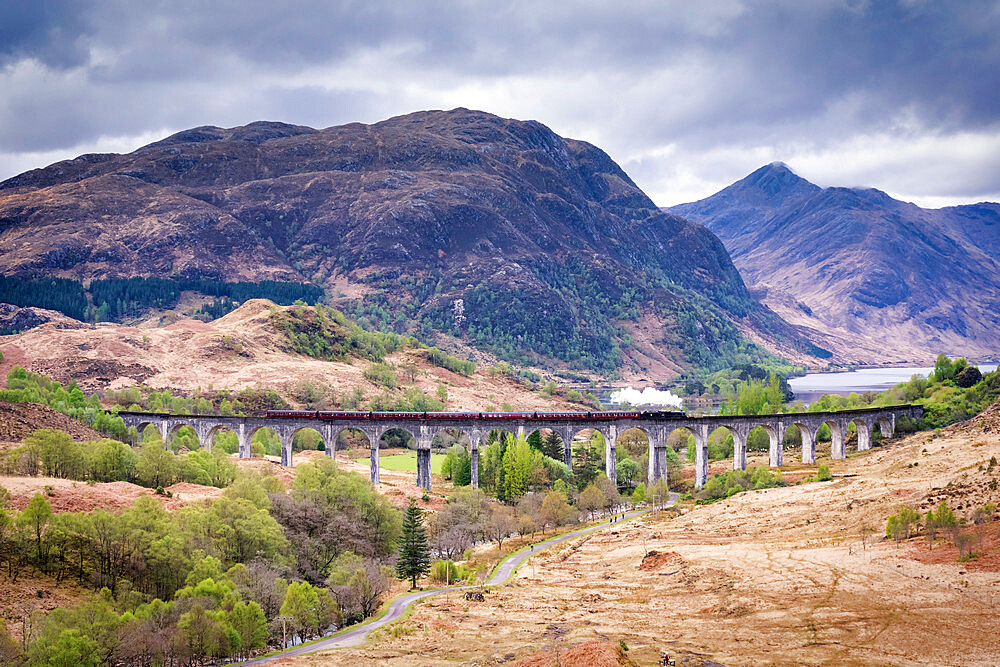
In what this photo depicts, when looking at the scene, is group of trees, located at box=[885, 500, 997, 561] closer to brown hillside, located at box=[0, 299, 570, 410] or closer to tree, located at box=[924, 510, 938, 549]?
tree, located at box=[924, 510, 938, 549]

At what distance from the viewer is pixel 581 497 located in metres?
95.0

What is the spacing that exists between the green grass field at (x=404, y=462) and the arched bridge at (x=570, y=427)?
48.7 ft

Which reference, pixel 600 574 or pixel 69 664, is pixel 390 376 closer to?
pixel 600 574

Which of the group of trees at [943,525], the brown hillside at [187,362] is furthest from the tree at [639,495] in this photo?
the brown hillside at [187,362]

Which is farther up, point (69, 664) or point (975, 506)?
point (975, 506)

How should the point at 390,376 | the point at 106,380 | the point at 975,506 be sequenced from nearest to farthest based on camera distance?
the point at 975,506, the point at 106,380, the point at 390,376

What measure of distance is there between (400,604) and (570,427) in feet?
173

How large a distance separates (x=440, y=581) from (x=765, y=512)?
32.1 meters

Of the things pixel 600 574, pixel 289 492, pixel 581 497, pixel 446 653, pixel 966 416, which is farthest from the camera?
pixel 966 416

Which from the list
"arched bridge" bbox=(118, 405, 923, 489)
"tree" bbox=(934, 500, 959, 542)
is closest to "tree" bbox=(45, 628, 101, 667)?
"tree" bbox=(934, 500, 959, 542)

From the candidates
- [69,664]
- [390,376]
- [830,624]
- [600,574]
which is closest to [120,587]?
[69,664]

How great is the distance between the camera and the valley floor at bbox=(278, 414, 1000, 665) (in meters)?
44.5

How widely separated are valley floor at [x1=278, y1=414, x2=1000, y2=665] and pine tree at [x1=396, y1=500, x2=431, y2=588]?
770cm

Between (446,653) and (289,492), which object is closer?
(446,653)
